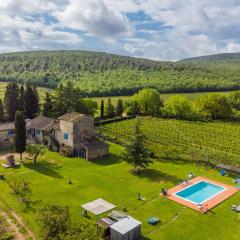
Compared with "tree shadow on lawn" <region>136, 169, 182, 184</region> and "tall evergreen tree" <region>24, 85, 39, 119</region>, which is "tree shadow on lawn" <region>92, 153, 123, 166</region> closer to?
"tree shadow on lawn" <region>136, 169, 182, 184</region>

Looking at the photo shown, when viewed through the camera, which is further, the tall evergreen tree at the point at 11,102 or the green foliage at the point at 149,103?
the green foliage at the point at 149,103

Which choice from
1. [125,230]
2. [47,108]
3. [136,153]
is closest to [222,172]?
[136,153]

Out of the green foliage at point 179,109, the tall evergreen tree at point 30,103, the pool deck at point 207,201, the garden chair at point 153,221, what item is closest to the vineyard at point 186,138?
the green foliage at point 179,109

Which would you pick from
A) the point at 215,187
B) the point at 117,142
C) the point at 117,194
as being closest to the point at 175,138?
the point at 117,142

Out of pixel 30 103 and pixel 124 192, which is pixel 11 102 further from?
pixel 124 192

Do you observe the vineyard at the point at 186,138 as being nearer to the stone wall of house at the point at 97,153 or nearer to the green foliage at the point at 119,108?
the stone wall of house at the point at 97,153

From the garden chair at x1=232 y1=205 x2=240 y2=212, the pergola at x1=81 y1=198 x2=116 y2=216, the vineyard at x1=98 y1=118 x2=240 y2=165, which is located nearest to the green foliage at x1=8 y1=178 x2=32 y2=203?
the pergola at x1=81 y1=198 x2=116 y2=216
